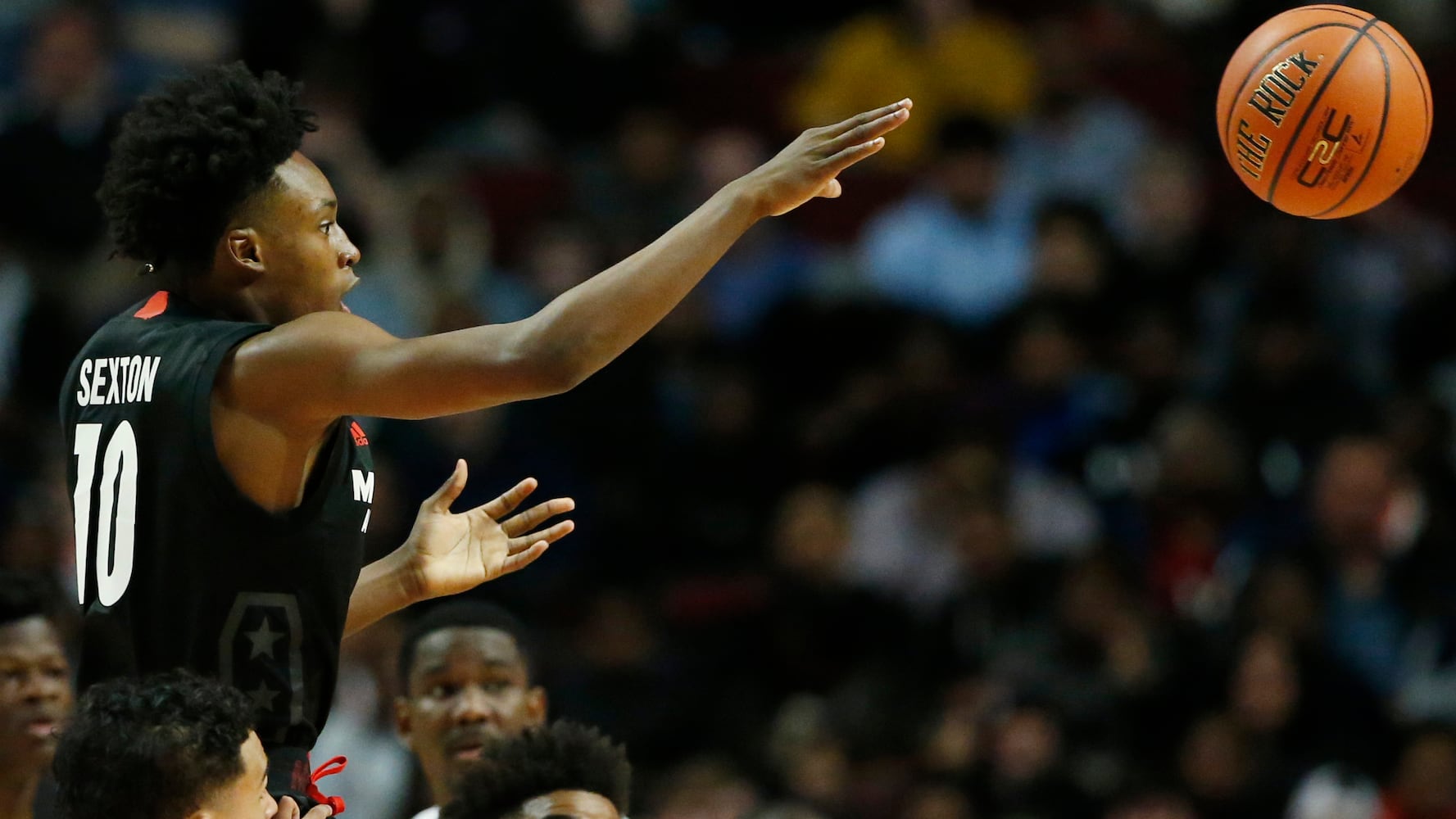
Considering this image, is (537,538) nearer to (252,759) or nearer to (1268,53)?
(252,759)

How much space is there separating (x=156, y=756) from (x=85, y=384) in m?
0.79

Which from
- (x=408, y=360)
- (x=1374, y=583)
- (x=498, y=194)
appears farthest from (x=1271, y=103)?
(x=498, y=194)

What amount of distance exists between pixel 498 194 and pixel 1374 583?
5.30 m

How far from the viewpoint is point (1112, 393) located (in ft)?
31.2

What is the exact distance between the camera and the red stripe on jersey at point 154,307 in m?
3.85

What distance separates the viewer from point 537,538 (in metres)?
4.48

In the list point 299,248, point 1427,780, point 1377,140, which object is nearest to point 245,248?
point 299,248

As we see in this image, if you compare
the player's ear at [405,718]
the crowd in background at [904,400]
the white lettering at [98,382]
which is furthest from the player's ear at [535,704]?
the white lettering at [98,382]

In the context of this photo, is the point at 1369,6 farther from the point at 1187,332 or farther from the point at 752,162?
the point at 752,162

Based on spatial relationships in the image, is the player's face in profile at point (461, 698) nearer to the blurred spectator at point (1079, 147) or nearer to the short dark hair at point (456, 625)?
the short dark hair at point (456, 625)

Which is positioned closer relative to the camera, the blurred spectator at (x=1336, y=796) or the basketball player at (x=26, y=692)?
the basketball player at (x=26, y=692)

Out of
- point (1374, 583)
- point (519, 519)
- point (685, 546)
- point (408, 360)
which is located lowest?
point (1374, 583)

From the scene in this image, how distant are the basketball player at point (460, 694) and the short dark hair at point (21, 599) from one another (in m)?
1.00

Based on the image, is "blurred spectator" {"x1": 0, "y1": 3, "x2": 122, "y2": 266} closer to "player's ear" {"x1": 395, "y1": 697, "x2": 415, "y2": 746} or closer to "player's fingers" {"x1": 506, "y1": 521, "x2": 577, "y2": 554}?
"player's ear" {"x1": 395, "y1": 697, "x2": 415, "y2": 746}
